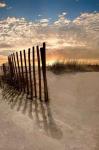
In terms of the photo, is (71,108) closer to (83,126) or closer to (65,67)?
(83,126)

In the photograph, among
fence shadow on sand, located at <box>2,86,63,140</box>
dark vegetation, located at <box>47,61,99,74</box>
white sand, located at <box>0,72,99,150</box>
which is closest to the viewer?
white sand, located at <box>0,72,99,150</box>

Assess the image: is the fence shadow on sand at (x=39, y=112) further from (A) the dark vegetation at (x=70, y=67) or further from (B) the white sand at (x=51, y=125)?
(A) the dark vegetation at (x=70, y=67)

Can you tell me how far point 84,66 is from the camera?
2116cm

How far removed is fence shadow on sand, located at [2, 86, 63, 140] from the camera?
19.6ft

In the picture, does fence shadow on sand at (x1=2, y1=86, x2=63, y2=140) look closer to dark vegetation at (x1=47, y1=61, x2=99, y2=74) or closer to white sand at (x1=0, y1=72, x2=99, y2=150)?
white sand at (x1=0, y1=72, x2=99, y2=150)

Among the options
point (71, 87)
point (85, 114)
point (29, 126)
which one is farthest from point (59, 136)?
point (71, 87)

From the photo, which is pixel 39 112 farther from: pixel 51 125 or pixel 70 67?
pixel 70 67

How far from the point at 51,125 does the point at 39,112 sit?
3.12 feet

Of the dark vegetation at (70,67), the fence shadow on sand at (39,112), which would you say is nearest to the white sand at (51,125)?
the fence shadow on sand at (39,112)

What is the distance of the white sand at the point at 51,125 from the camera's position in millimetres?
5199

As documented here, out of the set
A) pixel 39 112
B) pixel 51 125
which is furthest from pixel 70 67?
pixel 51 125

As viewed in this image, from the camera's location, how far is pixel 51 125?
6.31 m

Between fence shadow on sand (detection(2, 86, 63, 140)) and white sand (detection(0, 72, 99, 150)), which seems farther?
fence shadow on sand (detection(2, 86, 63, 140))

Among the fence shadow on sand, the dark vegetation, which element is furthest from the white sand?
the dark vegetation
